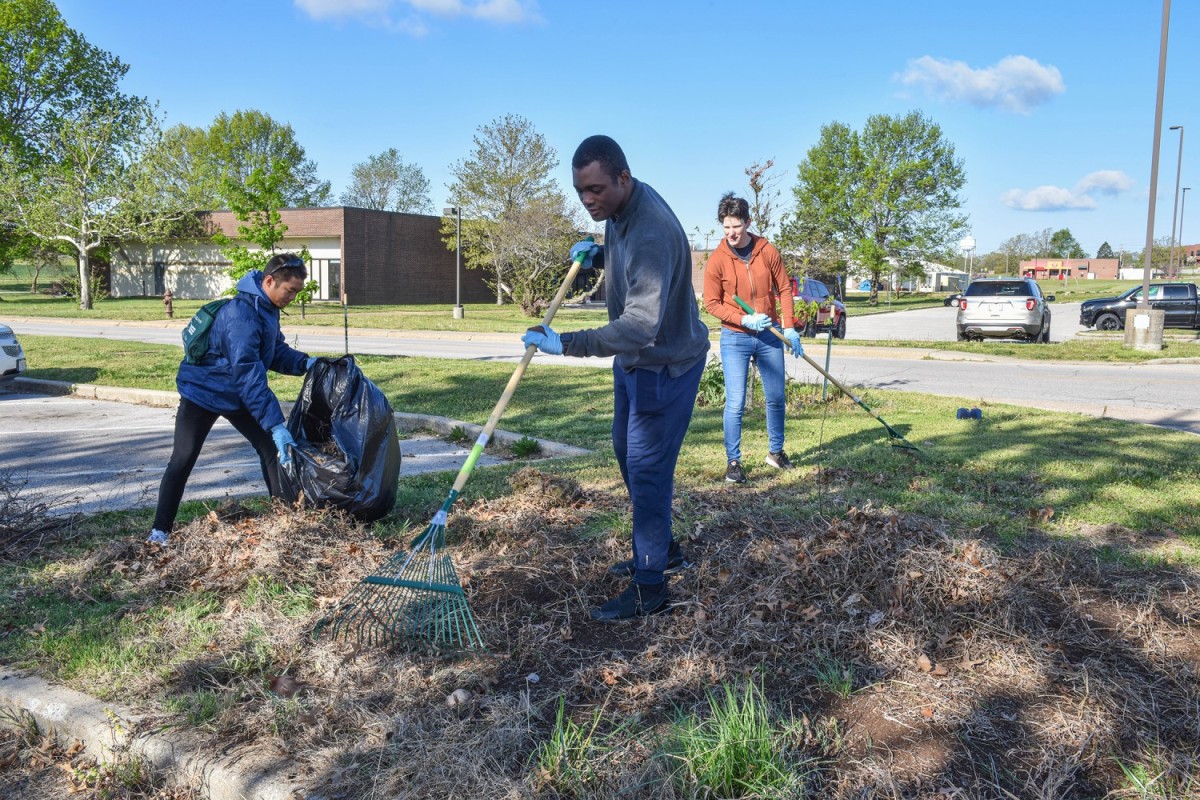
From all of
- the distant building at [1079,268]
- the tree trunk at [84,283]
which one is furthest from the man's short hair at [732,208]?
the distant building at [1079,268]

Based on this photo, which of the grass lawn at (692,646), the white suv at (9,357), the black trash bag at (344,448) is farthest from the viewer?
the white suv at (9,357)

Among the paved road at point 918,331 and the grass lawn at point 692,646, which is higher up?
the paved road at point 918,331

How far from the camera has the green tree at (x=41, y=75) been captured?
4225 centimetres

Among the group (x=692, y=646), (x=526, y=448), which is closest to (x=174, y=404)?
(x=526, y=448)

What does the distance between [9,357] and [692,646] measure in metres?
11.6

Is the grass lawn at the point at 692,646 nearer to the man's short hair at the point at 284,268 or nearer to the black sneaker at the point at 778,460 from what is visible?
the black sneaker at the point at 778,460

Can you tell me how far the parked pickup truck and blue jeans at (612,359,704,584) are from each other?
2414 centimetres

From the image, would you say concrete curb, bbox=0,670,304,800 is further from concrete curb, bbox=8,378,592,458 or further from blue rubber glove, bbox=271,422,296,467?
concrete curb, bbox=8,378,592,458

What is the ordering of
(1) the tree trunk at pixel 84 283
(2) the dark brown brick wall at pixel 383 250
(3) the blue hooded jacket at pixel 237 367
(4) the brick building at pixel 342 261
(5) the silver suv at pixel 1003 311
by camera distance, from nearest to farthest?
(3) the blue hooded jacket at pixel 237 367 → (5) the silver suv at pixel 1003 311 → (1) the tree trunk at pixel 84 283 → (2) the dark brown brick wall at pixel 383 250 → (4) the brick building at pixel 342 261

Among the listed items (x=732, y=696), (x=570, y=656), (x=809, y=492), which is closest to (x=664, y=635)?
(x=570, y=656)

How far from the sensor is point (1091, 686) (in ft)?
9.62

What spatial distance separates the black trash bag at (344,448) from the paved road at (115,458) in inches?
50.0

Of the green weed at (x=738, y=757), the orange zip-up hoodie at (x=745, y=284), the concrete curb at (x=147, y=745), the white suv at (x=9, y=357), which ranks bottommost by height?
the concrete curb at (x=147, y=745)

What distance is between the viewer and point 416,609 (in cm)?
357
